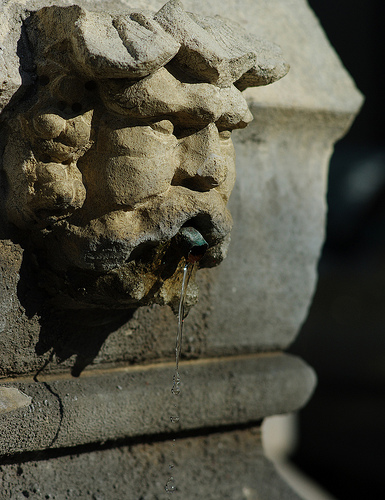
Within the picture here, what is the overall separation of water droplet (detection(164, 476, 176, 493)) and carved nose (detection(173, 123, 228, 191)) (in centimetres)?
75

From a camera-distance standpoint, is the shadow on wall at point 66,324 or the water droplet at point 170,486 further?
the water droplet at point 170,486

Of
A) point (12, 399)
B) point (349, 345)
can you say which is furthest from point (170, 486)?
point (349, 345)

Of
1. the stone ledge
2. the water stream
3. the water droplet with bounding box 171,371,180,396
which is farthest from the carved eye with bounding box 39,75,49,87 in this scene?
the water droplet with bounding box 171,371,180,396

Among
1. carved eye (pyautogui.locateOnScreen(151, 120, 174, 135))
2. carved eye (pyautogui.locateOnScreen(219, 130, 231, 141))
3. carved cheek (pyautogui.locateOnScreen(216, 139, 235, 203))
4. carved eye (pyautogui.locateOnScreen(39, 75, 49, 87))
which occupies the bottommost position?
carved cheek (pyautogui.locateOnScreen(216, 139, 235, 203))

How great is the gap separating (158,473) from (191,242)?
0.66m

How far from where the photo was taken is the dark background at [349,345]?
144 inches

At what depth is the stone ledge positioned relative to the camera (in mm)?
1176

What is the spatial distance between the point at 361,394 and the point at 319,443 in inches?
18.1

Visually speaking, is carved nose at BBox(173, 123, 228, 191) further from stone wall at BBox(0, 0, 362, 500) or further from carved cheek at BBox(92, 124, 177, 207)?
stone wall at BBox(0, 0, 362, 500)

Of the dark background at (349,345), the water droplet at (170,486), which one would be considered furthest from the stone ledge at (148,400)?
the dark background at (349,345)

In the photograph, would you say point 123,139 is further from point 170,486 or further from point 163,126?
point 170,486

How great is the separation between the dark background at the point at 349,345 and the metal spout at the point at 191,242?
2.75 meters

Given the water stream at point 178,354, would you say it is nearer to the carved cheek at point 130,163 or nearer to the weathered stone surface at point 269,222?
the weathered stone surface at point 269,222

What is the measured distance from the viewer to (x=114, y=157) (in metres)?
0.99
